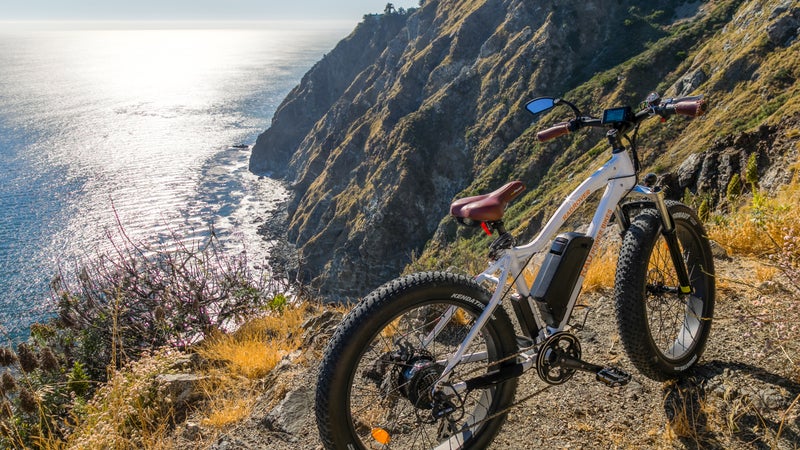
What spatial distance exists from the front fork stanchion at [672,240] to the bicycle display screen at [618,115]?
0.61 meters

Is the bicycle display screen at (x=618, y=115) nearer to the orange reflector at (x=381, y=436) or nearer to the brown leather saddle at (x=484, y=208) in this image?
the brown leather saddle at (x=484, y=208)

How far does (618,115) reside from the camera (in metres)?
3.79

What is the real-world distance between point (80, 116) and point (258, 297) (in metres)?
227

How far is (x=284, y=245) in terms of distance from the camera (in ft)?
318

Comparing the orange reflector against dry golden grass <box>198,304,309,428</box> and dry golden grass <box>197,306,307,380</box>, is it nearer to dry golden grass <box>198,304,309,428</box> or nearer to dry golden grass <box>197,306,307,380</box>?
dry golden grass <box>198,304,309,428</box>

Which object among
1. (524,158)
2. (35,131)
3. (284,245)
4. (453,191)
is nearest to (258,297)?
(524,158)

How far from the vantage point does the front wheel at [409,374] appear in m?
2.84

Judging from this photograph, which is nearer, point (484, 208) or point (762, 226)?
point (484, 208)

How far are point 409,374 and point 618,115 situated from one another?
254 centimetres

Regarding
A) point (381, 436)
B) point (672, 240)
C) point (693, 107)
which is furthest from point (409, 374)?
point (693, 107)

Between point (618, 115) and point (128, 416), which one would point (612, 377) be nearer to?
point (618, 115)

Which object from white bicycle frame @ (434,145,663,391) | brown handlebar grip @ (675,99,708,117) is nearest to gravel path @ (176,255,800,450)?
white bicycle frame @ (434,145,663,391)

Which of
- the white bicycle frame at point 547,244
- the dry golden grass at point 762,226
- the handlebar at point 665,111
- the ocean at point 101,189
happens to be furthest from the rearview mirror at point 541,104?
the ocean at point 101,189

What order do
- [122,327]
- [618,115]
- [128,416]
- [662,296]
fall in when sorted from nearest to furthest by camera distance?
1. [618,115]
2. [662,296]
3. [128,416]
4. [122,327]
